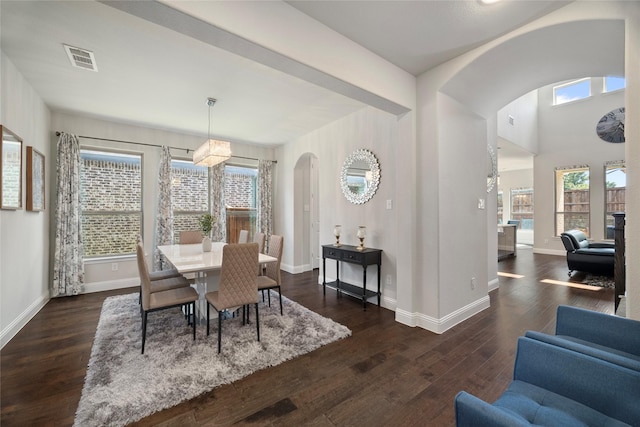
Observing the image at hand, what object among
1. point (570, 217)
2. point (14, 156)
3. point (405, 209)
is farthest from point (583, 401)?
Result: point (570, 217)

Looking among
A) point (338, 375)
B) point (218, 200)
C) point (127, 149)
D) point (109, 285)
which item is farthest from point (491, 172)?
point (109, 285)

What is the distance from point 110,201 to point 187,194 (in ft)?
3.87

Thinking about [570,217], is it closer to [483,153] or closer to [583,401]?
[483,153]

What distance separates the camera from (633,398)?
1056 millimetres

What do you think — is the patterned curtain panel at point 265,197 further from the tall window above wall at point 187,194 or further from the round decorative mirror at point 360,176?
the round decorative mirror at point 360,176

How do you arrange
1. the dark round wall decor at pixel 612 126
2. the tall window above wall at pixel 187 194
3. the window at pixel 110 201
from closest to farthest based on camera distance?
the window at pixel 110 201 → the tall window above wall at pixel 187 194 → the dark round wall decor at pixel 612 126

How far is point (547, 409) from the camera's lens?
1.14 meters

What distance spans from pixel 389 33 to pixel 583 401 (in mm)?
2629

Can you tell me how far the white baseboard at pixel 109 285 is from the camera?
4250 millimetres

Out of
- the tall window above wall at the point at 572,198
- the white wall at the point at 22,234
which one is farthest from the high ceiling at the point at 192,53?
the tall window above wall at the point at 572,198

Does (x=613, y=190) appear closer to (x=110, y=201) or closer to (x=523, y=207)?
(x=523, y=207)

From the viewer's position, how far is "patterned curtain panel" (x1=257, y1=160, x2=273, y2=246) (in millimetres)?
5863

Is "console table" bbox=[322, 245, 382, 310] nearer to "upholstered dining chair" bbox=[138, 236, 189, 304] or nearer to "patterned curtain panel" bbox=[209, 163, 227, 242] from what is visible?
"upholstered dining chair" bbox=[138, 236, 189, 304]

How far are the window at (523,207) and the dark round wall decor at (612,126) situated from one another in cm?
346
